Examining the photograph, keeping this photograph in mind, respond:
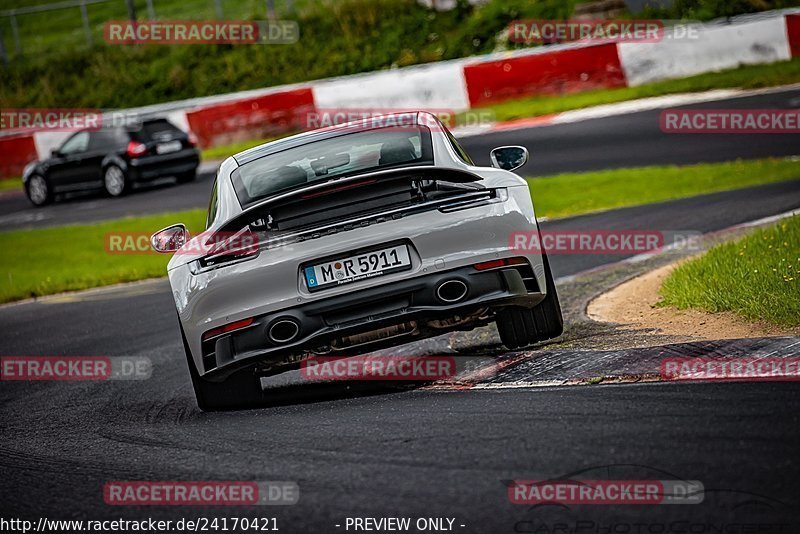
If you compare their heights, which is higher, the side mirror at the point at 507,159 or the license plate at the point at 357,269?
the side mirror at the point at 507,159

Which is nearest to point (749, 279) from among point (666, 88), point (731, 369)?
point (731, 369)

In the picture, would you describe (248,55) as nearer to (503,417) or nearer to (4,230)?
(4,230)

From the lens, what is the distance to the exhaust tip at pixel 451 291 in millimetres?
6227

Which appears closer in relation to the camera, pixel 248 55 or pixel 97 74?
pixel 248 55

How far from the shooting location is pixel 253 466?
17.0 ft

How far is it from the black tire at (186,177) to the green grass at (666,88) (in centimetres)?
527

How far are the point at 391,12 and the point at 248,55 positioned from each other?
401 centimetres

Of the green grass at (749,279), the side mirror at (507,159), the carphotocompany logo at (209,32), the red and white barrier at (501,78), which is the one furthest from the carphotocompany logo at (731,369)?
the carphotocompany logo at (209,32)

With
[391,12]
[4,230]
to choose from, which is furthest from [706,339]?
[391,12]

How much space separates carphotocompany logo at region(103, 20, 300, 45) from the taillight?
9.94 metres

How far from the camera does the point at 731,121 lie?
1819 centimetres

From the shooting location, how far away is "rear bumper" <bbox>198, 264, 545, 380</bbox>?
245 inches

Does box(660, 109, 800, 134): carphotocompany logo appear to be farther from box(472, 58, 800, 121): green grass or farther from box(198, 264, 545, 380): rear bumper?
A: box(198, 264, 545, 380): rear bumper

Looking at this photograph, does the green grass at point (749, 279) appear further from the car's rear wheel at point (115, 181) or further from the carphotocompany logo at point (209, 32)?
the carphotocompany logo at point (209, 32)
